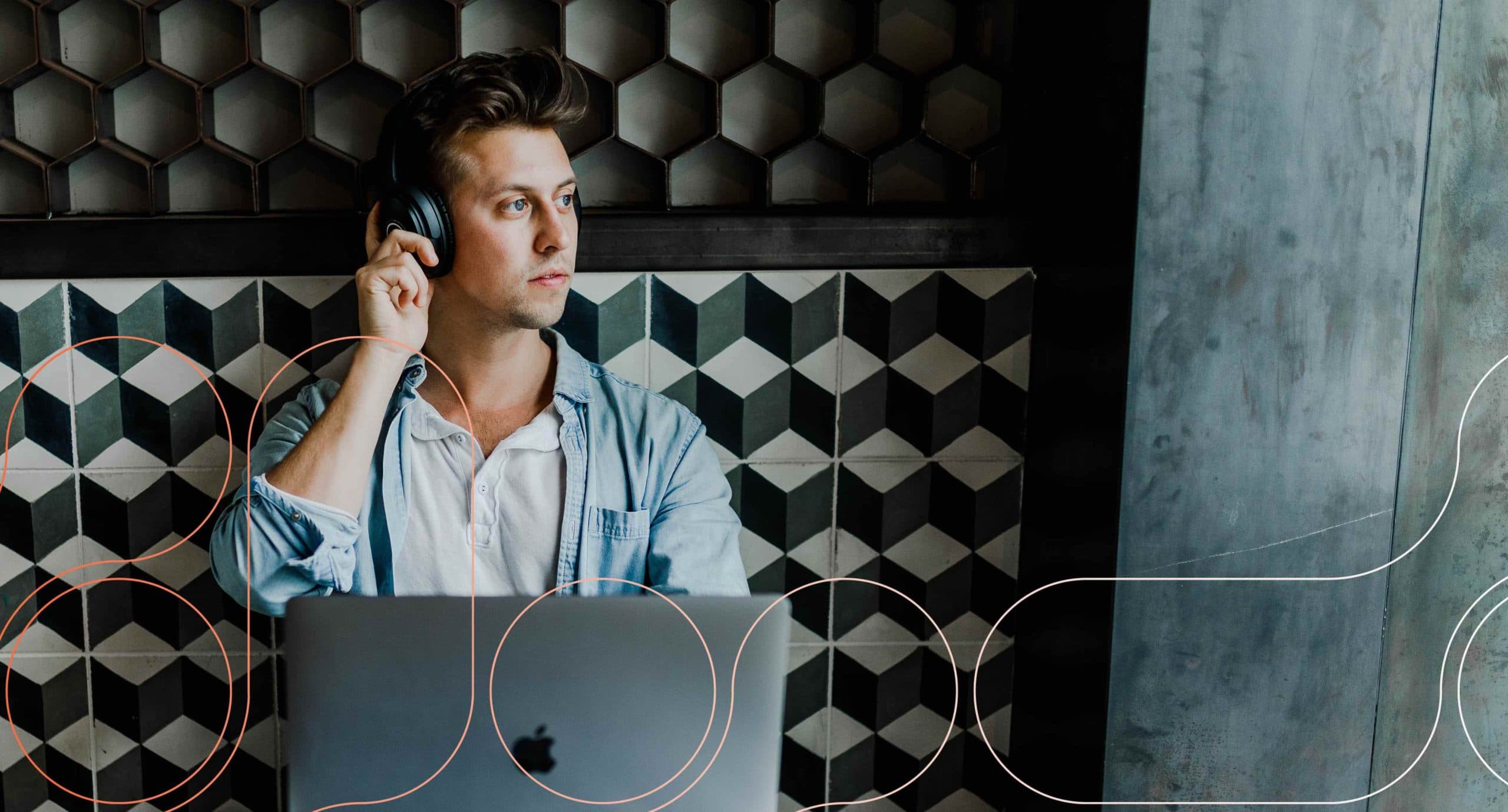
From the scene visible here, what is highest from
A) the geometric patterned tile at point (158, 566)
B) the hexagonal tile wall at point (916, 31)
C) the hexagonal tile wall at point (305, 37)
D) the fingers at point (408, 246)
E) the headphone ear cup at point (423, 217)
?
the hexagonal tile wall at point (916, 31)

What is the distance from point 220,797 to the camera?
1428mm

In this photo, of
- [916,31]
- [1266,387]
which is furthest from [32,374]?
[1266,387]

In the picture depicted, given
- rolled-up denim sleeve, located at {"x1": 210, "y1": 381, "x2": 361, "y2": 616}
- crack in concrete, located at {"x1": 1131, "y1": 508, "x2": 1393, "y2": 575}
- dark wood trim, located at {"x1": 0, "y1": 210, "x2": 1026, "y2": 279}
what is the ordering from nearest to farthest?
1. rolled-up denim sleeve, located at {"x1": 210, "y1": 381, "x2": 361, "y2": 616}
2. crack in concrete, located at {"x1": 1131, "y1": 508, "x2": 1393, "y2": 575}
3. dark wood trim, located at {"x1": 0, "y1": 210, "x2": 1026, "y2": 279}

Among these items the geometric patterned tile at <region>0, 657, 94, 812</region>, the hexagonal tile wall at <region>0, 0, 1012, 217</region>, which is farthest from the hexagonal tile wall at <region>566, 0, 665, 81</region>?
the geometric patterned tile at <region>0, 657, 94, 812</region>

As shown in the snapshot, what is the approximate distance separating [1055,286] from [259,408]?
3.78 ft

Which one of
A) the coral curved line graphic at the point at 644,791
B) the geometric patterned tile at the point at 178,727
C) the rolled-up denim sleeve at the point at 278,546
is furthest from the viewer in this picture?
the geometric patterned tile at the point at 178,727

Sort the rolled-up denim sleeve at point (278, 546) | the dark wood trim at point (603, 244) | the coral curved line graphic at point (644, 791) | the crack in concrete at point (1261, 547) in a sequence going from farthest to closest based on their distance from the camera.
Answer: the dark wood trim at point (603, 244) < the crack in concrete at point (1261, 547) < the rolled-up denim sleeve at point (278, 546) < the coral curved line graphic at point (644, 791)

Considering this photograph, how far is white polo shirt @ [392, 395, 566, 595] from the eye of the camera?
3.84 ft

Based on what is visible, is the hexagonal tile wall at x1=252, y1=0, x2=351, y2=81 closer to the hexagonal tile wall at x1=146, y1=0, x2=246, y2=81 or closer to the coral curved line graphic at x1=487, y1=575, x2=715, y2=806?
the hexagonal tile wall at x1=146, y1=0, x2=246, y2=81

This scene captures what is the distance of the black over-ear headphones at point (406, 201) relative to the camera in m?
1.14

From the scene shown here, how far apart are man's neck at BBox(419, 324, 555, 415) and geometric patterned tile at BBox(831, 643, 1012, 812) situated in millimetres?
632

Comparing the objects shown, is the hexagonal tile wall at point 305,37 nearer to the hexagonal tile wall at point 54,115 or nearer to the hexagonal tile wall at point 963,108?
the hexagonal tile wall at point 54,115

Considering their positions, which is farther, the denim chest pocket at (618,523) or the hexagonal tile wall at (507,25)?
the hexagonal tile wall at (507,25)

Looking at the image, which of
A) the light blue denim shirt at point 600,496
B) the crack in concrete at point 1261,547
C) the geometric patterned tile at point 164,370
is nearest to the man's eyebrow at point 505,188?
the light blue denim shirt at point 600,496
